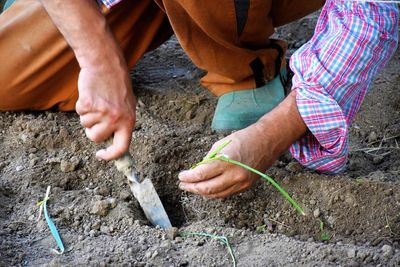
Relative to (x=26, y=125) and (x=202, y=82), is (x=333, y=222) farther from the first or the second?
(x=26, y=125)

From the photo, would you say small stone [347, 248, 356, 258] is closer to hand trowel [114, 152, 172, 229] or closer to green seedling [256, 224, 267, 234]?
green seedling [256, 224, 267, 234]

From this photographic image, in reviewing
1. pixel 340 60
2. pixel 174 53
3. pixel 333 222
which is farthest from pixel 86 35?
pixel 174 53

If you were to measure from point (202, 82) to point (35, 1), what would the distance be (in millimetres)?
686

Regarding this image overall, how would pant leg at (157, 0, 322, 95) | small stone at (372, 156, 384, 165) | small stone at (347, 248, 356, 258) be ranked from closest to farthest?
small stone at (347, 248, 356, 258) < pant leg at (157, 0, 322, 95) < small stone at (372, 156, 384, 165)

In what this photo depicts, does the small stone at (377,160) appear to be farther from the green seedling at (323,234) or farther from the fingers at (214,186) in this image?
the fingers at (214,186)

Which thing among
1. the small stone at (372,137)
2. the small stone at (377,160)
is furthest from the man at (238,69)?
the small stone at (372,137)

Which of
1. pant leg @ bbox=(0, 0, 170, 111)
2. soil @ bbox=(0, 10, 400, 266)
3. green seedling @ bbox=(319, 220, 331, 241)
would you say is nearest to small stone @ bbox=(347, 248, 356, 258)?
soil @ bbox=(0, 10, 400, 266)

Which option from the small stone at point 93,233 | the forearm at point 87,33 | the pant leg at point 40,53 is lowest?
the small stone at point 93,233

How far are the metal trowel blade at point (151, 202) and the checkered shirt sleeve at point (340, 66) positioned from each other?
476 mm

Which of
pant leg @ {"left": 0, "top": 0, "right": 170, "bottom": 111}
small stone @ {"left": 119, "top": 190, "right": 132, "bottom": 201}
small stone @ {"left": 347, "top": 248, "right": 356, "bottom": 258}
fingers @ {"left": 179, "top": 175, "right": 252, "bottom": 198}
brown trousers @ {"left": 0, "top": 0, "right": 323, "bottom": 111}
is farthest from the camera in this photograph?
pant leg @ {"left": 0, "top": 0, "right": 170, "bottom": 111}

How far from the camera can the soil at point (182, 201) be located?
1.87m

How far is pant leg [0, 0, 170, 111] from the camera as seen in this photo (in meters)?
2.64

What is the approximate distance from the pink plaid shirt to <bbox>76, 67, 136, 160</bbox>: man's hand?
502 mm

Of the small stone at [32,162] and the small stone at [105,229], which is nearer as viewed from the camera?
the small stone at [105,229]
